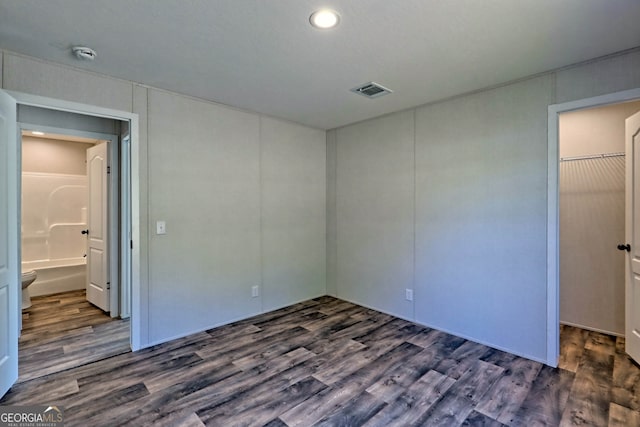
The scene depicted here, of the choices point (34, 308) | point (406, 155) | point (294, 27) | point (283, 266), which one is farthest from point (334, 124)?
point (34, 308)

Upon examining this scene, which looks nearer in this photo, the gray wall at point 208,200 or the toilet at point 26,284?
the gray wall at point 208,200

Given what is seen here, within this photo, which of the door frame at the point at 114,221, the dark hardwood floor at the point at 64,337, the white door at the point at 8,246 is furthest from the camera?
the door frame at the point at 114,221

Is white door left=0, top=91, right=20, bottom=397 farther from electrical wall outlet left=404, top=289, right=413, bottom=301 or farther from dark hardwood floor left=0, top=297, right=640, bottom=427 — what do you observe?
electrical wall outlet left=404, top=289, right=413, bottom=301

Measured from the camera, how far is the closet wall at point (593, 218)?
10.5 feet

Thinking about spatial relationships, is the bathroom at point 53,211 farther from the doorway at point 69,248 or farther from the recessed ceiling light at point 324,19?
the recessed ceiling light at point 324,19

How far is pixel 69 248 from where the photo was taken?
532cm

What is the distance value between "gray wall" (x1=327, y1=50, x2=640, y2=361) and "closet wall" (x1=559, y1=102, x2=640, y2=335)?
100 cm

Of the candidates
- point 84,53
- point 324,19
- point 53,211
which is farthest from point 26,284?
point 324,19

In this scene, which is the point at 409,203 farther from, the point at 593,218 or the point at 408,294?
the point at 593,218

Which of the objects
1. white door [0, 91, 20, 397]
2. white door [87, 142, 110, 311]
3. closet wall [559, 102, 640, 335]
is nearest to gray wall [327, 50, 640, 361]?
closet wall [559, 102, 640, 335]

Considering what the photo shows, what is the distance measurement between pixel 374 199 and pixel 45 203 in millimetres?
5309

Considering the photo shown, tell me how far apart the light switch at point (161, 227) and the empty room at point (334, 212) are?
11mm

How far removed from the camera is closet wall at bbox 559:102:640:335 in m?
3.20

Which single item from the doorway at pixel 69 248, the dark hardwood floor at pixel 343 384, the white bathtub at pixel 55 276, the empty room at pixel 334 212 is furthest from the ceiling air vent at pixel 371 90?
the white bathtub at pixel 55 276
